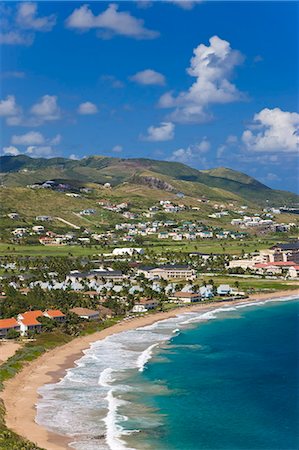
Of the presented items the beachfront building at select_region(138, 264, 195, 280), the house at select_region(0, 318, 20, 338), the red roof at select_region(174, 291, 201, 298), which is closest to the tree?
the house at select_region(0, 318, 20, 338)

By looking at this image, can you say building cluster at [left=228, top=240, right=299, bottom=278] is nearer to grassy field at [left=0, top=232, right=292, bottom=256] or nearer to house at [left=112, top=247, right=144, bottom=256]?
grassy field at [left=0, top=232, right=292, bottom=256]

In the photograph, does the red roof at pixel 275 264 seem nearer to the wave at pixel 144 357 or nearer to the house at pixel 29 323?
the house at pixel 29 323

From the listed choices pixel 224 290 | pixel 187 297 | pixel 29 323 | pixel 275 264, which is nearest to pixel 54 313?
pixel 29 323

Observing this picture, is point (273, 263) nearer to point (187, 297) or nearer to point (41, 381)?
point (187, 297)

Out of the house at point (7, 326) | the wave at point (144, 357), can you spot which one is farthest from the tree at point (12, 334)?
the wave at point (144, 357)

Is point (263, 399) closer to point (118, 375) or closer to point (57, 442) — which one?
point (118, 375)

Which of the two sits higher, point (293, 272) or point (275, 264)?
point (275, 264)

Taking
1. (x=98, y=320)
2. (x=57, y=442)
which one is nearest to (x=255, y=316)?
(x=98, y=320)
